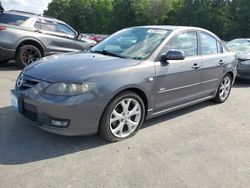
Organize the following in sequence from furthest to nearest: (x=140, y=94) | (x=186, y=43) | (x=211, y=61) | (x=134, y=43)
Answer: (x=211, y=61) < (x=186, y=43) < (x=134, y=43) < (x=140, y=94)

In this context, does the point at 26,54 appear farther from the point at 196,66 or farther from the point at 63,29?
the point at 196,66

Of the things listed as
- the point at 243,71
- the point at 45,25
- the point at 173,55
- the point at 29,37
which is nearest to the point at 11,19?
the point at 29,37

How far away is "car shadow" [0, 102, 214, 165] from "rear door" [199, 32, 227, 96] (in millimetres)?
2369

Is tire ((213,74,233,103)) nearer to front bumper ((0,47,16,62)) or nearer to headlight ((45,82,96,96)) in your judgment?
headlight ((45,82,96,96))

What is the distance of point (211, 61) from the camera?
A: 5508 mm

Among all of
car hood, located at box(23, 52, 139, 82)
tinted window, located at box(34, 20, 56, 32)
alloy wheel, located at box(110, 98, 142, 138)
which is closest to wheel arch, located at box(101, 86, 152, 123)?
alloy wheel, located at box(110, 98, 142, 138)

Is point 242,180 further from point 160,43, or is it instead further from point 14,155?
point 14,155

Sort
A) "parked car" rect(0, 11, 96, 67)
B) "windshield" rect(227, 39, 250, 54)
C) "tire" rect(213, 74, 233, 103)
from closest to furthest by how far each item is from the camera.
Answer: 1. "tire" rect(213, 74, 233, 103)
2. "parked car" rect(0, 11, 96, 67)
3. "windshield" rect(227, 39, 250, 54)

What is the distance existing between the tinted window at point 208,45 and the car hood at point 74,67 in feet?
5.79

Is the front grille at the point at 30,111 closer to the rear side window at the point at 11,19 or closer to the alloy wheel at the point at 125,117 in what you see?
the alloy wheel at the point at 125,117

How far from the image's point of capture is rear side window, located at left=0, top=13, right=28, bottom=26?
8633 mm

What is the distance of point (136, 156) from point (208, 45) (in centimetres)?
285

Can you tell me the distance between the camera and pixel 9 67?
9062 millimetres

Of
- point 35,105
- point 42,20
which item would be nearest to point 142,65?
point 35,105
